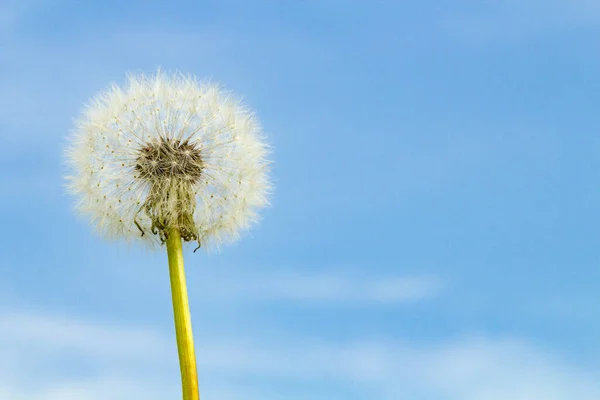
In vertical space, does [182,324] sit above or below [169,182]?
below

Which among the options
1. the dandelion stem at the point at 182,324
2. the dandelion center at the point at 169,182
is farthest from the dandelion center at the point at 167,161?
the dandelion stem at the point at 182,324

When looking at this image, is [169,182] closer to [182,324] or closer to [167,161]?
[167,161]

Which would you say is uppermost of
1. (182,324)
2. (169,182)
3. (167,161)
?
(167,161)

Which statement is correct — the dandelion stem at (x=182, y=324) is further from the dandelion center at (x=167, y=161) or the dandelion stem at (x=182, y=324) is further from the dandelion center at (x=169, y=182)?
the dandelion center at (x=167, y=161)

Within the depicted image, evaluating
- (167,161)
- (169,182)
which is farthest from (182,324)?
(167,161)

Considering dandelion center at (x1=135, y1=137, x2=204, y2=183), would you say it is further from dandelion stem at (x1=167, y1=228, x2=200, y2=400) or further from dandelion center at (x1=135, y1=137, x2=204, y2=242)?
dandelion stem at (x1=167, y1=228, x2=200, y2=400)

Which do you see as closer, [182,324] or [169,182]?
[182,324]

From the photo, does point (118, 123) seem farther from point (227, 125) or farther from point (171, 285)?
point (171, 285)
